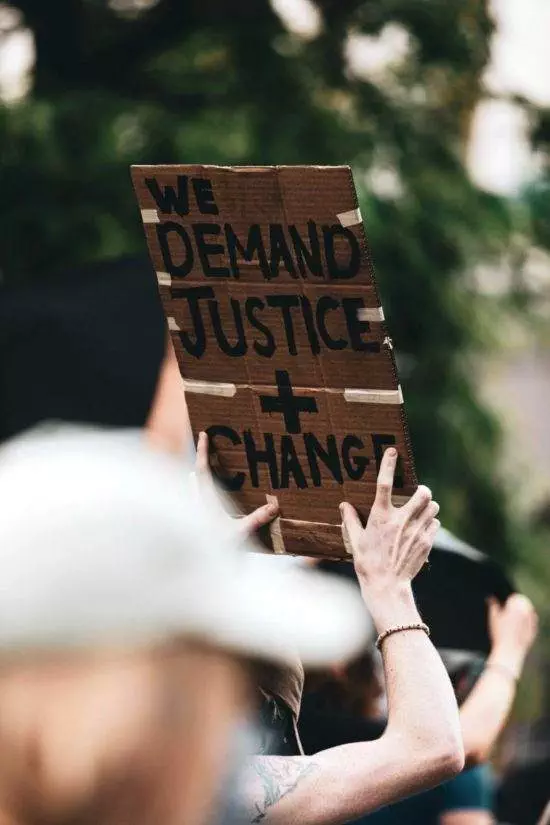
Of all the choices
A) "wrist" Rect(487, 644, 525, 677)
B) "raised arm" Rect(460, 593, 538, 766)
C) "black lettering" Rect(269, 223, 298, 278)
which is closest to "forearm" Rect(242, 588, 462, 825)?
"black lettering" Rect(269, 223, 298, 278)

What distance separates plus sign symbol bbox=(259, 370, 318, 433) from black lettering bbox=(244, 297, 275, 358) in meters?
0.03

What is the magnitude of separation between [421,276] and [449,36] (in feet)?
2.89

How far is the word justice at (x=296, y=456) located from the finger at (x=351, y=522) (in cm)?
4

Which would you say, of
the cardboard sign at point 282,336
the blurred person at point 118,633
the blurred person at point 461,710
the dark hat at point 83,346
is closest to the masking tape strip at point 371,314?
the cardboard sign at point 282,336

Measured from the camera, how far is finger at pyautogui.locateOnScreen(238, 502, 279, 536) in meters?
1.77

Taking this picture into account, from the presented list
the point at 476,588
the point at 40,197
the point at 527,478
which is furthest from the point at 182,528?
the point at 527,478

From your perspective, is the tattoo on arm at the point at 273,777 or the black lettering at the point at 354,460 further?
the black lettering at the point at 354,460

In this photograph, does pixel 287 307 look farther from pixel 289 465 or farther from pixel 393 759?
pixel 393 759

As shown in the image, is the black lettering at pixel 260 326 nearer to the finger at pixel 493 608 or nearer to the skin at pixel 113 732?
the skin at pixel 113 732

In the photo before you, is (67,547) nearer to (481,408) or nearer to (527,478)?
(481,408)

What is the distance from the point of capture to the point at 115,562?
1.11 m

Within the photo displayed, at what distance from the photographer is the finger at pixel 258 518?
177cm

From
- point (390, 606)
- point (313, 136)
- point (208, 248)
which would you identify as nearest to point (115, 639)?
point (390, 606)

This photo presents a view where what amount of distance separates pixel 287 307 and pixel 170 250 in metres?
0.20
